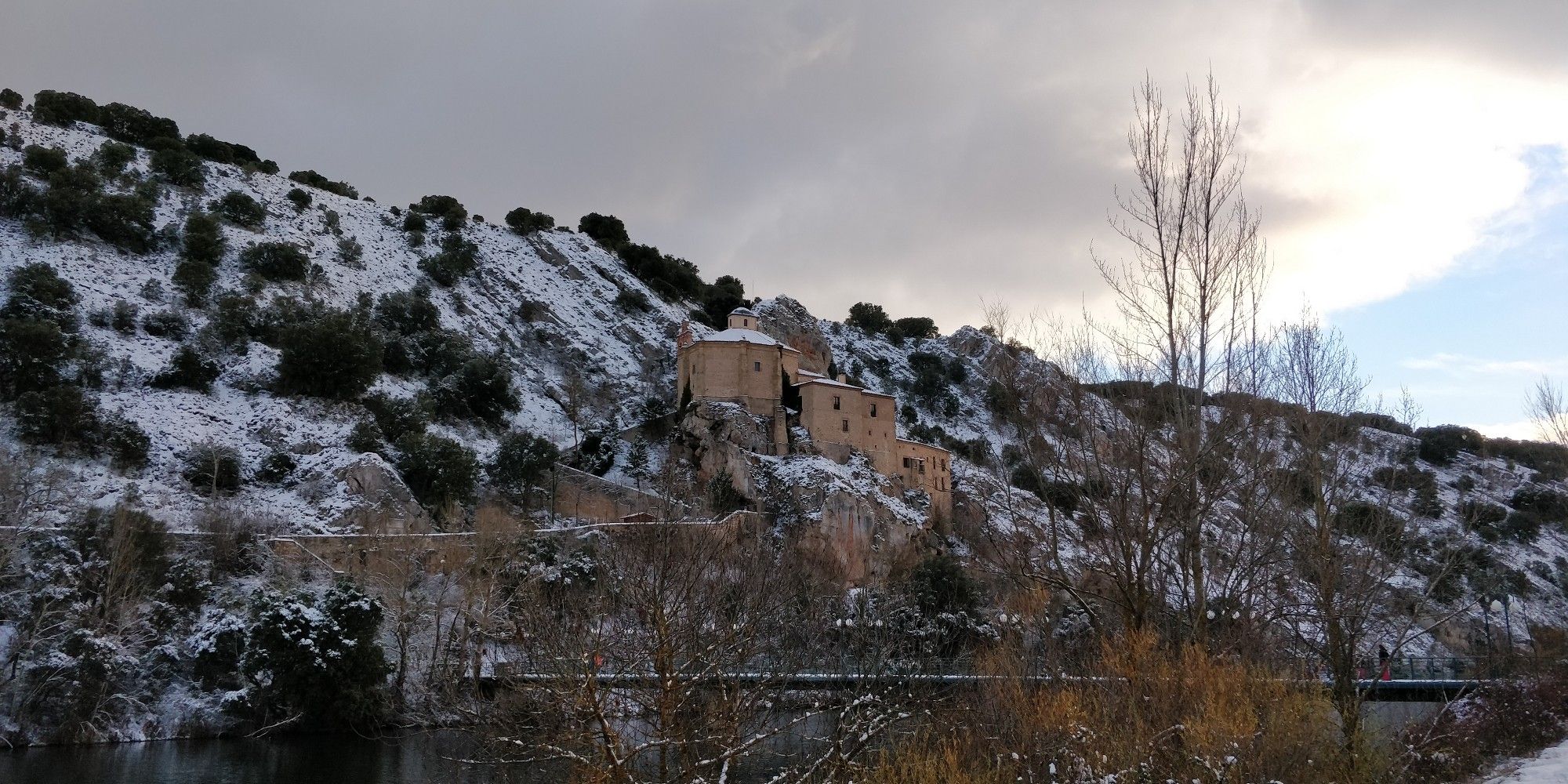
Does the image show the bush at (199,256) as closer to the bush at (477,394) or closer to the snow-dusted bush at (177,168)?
the snow-dusted bush at (177,168)

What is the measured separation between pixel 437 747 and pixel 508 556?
8.26 metres

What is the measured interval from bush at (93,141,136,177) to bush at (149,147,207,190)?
1602 mm

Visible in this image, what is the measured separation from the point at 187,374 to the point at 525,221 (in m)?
38.2

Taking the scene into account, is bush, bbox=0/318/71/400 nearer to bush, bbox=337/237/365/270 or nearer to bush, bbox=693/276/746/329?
bush, bbox=337/237/365/270

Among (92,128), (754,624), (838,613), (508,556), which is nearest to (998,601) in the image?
(838,613)

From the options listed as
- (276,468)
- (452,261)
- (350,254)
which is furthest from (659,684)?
(452,261)

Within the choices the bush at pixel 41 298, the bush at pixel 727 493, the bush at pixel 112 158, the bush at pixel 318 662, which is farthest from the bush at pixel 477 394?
the bush at pixel 112 158

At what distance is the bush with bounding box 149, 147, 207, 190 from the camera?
62.0 m

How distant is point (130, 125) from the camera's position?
6769 cm

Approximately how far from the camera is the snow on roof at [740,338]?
50875 millimetres

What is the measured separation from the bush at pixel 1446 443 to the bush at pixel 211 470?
75221 millimetres

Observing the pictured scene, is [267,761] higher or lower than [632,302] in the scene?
lower

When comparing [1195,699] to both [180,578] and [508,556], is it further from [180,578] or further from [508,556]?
[180,578]

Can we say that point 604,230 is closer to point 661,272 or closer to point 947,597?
point 661,272
